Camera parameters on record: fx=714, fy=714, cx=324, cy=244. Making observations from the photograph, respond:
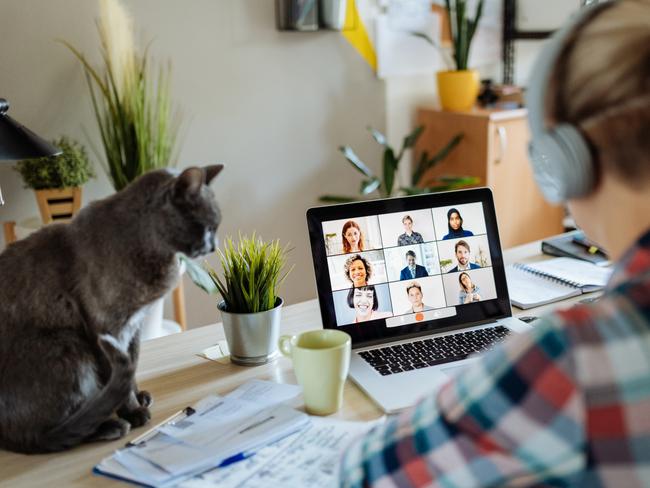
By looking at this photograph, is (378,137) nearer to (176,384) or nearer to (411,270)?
(411,270)

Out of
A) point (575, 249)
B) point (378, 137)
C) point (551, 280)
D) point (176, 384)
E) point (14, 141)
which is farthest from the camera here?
point (378, 137)

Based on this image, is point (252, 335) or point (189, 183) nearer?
point (189, 183)

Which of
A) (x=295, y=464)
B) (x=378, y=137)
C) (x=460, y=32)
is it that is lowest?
(x=295, y=464)

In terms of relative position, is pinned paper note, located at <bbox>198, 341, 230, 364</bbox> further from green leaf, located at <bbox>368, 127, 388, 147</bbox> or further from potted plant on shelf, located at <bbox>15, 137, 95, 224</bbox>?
green leaf, located at <bbox>368, 127, 388, 147</bbox>

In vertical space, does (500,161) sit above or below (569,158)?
below

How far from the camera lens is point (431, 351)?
1.33 metres

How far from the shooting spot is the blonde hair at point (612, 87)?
607 mm

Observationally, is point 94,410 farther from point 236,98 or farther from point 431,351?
point 236,98

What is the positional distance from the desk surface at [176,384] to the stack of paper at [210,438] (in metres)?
0.04

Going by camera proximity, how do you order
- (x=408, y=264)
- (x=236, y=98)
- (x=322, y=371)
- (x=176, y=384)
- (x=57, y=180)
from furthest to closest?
(x=236, y=98) < (x=57, y=180) < (x=408, y=264) < (x=176, y=384) < (x=322, y=371)

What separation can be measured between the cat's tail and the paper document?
0.62 ft

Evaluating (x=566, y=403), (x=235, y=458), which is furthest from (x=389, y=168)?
(x=566, y=403)

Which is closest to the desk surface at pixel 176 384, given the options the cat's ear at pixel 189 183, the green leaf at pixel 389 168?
the cat's ear at pixel 189 183

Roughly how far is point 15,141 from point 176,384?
2.25 ft
